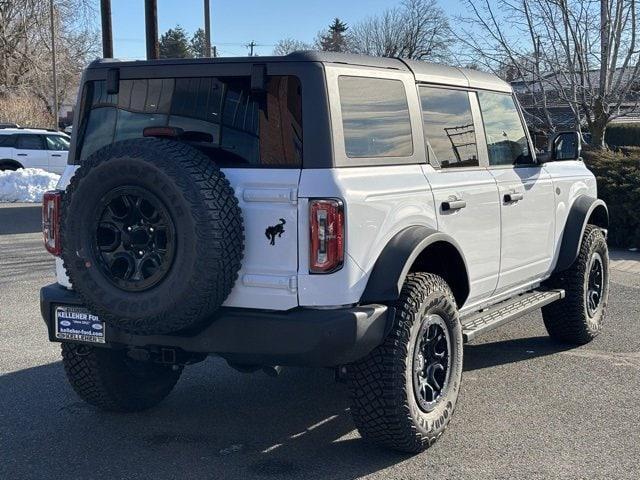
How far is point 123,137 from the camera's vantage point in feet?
14.3

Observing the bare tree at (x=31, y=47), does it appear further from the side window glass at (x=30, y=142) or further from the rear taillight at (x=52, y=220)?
the rear taillight at (x=52, y=220)

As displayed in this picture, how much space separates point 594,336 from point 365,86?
3432 mm

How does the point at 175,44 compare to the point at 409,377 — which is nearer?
the point at 409,377

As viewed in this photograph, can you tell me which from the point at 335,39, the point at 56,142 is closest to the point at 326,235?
the point at 56,142

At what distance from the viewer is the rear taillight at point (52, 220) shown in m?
4.36

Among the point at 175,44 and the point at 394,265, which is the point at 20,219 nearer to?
the point at 394,265

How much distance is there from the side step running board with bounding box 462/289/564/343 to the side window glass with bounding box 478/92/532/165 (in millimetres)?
967

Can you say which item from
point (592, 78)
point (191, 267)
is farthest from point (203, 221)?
point (592, 78)

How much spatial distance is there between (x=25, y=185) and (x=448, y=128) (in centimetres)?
1569

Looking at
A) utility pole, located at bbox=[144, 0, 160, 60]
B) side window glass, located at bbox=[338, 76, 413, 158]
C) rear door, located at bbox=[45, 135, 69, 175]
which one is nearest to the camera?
side window glass, located at bbox=[338, 76, 413, 158]

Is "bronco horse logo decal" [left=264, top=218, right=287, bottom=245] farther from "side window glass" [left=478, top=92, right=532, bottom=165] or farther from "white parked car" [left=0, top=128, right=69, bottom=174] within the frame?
"white parked car" [left=0, top=128, right=69, bottom=174]

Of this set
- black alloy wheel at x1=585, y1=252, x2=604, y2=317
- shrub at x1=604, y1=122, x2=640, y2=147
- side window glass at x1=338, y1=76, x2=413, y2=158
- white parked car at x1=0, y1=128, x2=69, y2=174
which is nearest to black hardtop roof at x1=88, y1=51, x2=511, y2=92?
side window glass at x1=338, y1=76, x2=413, y2=158

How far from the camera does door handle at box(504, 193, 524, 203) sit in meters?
5.24

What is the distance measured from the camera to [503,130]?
564 centimetres
